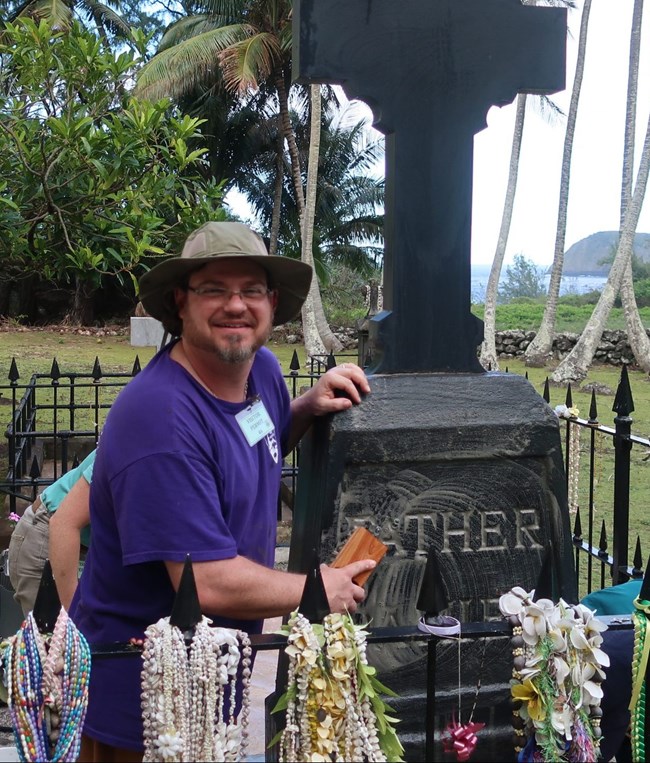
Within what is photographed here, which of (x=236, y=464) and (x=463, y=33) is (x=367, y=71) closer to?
(x=463, y=33)

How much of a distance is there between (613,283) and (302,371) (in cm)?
577

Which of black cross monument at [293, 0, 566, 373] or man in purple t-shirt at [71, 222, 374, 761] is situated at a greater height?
black cross monument at [293, 0, 566, 373]

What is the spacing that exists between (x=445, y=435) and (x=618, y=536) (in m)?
1.86

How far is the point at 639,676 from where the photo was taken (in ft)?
6.02

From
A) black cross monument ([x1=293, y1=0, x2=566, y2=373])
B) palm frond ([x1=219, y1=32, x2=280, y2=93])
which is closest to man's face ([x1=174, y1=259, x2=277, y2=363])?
black cross monument ([x1=293, y1=0, x2=566, y2=373])

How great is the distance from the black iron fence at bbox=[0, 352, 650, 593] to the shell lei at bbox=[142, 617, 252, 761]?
2196 mm

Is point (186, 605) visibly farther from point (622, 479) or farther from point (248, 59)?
point (248, 59)

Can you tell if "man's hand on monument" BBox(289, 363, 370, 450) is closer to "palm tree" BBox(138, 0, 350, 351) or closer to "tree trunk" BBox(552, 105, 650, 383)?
"tree trunk" BBox(552, 105, 650, 383)

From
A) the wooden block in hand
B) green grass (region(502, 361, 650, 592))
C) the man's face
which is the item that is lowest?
green grass (region(502, 361, 650, 592))

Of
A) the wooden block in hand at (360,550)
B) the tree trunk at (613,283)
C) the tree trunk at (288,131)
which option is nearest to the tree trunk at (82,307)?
the tree trunk at (288,131)

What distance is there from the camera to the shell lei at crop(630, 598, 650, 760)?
6.03 ft

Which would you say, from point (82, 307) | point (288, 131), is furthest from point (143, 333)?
point (288, 131)

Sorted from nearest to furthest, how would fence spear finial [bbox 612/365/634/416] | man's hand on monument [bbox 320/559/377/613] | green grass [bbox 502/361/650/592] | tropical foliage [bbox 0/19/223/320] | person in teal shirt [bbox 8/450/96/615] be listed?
1. man's hand on monument [bbox 320/559/377/613]
2. person in teal shirt [bbox 8/450/96/615]
3. fence spear finial [bbox 612/365/634/416]
4. tropical foliage [bbox 0/19/223/320]
5. green grass [bbox 502/361/650/592]

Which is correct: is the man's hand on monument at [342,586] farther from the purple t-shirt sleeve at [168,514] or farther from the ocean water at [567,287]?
the ocean water at [567,287]
